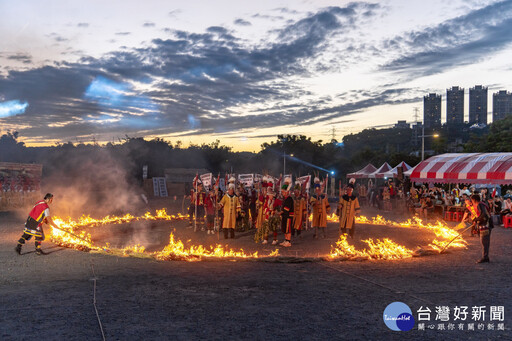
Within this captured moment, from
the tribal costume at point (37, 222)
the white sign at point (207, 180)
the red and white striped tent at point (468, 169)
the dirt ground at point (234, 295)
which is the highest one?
the red and white striped tent at point (468, 169)

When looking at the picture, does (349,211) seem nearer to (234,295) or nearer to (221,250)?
(221,250)

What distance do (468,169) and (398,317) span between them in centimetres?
1899

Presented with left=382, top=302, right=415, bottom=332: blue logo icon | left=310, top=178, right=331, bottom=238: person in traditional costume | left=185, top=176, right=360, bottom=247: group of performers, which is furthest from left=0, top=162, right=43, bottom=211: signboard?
left=382, top=302, right=415, bottom=332: blue logo icon

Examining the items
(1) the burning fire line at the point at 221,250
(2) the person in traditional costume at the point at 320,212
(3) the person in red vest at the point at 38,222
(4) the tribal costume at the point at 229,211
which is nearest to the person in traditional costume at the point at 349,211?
(1) the burning fire line at the point at 221,250

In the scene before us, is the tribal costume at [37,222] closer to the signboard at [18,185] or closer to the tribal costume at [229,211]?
the tribal costume at [229,211]

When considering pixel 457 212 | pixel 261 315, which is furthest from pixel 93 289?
pixel 457 212

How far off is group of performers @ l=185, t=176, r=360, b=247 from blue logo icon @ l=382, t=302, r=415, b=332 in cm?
665

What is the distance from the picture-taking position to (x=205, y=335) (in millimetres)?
5734

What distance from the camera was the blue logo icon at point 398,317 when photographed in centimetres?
621

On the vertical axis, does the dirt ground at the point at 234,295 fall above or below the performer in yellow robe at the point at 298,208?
below

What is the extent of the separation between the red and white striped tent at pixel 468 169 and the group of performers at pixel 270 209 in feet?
30.4

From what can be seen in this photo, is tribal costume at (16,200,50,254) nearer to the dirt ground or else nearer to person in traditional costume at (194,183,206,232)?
the dirt ground

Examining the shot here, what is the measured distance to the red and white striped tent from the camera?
21.2 m

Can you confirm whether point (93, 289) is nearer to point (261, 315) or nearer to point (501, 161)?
point (261, 315)
